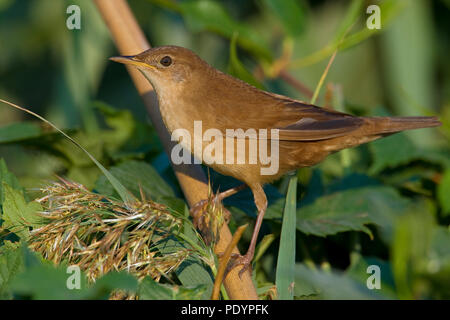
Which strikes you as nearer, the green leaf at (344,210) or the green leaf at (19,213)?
the green leaf at (19,213)

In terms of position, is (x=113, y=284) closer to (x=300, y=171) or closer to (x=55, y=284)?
(x=55, y=284)

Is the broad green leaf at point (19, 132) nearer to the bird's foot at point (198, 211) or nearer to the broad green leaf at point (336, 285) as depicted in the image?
the bird's foot at point (198, 211)

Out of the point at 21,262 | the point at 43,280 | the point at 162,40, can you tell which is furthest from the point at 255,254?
the point at 162,40

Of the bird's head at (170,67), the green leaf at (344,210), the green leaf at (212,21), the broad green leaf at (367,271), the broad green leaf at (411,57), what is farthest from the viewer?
the broad green leaf at (411,57)

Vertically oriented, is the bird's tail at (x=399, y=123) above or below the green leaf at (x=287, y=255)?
above

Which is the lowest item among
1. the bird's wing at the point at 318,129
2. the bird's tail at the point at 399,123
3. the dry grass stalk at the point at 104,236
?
the dry grass stalk at the point at 104,236

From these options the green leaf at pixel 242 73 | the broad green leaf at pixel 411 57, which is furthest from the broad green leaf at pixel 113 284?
the broad green leaf at pixel 411 57

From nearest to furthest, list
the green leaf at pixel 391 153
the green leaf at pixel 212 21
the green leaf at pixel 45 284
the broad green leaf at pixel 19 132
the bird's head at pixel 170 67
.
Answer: the green leaf at pixel 45 284
the broad green leaf at pixel 19 132
the bird's head at pixel 170 67
the green leaf at pixel 391 153
the green leaf at pixel 212 21

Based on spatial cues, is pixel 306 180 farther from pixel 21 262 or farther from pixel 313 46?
pixel 313 46
